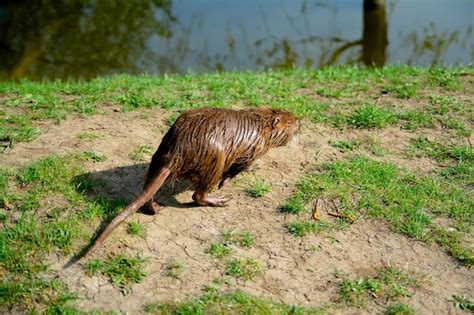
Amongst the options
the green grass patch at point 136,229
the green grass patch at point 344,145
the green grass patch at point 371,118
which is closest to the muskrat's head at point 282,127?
the green grass patch at point 344,145

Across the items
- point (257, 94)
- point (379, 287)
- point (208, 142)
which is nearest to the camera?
point (379, 287)

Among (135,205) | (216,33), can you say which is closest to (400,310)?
(135,205)

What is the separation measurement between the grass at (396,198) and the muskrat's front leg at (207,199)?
1.53 ft

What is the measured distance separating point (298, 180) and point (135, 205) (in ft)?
4.75

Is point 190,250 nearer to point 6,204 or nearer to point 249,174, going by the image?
point 249,174

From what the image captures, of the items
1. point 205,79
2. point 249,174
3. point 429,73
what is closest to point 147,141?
point 249,174

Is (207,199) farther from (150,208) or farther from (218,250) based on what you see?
(218,250)

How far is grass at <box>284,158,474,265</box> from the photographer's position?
3932mm

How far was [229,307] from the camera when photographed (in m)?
3.25

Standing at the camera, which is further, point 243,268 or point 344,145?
point 344,145

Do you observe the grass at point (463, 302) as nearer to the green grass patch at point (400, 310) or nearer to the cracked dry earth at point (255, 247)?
the cracked dry earth at point (255, 247)

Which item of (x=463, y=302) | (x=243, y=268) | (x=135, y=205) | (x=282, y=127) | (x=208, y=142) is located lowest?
(x=463, y=302)

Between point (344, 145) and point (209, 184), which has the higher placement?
point (209, 184)

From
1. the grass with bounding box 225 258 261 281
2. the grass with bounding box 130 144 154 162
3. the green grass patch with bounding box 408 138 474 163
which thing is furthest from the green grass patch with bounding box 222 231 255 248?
the green grass patch with bounding box 408 138 474 163
